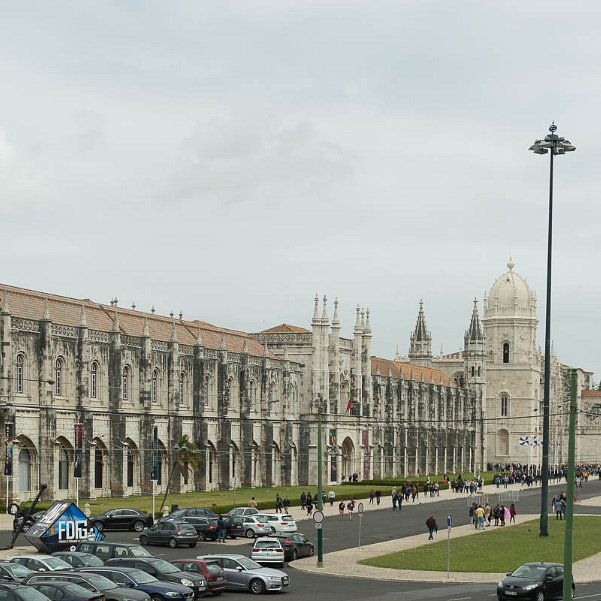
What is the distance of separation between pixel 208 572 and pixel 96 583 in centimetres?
543

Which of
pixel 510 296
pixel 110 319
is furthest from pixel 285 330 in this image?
pixel 510 296

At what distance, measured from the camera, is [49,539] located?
147 feet

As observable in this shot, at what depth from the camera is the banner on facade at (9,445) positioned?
63438mm

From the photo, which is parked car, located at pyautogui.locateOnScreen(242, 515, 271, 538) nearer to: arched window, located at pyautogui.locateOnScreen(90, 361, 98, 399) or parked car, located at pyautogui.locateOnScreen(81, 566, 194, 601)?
arched window, located at pyautogui.locateOnScreen(90, 361, 98, 399)

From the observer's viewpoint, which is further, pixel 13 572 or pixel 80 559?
pixel 80 559

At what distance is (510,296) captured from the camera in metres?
161

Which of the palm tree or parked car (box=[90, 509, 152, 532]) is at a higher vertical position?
the palm tree

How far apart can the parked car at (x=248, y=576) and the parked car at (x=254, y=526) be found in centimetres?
1647

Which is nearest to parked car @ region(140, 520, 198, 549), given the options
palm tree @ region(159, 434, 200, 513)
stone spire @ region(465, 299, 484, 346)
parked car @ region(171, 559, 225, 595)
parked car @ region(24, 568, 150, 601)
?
parked car @ region(171, 559, 225, 595)

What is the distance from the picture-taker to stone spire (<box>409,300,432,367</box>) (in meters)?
176

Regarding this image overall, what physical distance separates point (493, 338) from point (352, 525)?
100.0 m

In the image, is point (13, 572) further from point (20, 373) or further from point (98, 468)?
point (98, 468)

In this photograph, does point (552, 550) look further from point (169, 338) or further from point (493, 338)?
point (493, 338)

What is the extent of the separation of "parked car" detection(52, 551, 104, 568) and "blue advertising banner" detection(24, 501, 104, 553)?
6.24 metres
